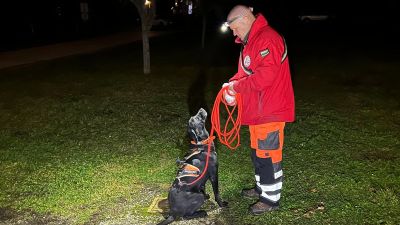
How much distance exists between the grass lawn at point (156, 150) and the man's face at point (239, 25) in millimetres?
1828

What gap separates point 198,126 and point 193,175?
18.2 inches

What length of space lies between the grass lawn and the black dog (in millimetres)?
351

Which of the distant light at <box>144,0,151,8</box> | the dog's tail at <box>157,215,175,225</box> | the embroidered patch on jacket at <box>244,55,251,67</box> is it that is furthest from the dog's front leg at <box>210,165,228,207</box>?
the distant light at <box>144,0,151,8</box>

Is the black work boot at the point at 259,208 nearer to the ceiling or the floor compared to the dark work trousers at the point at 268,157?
nearer to the floor

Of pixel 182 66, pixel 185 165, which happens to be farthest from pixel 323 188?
pixel 182 66

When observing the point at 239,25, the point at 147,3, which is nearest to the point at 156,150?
the point at 239,25

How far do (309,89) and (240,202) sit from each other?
7.02m

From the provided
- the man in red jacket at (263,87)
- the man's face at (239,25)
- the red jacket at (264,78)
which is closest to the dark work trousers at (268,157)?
the man in red jacket at (263,87)

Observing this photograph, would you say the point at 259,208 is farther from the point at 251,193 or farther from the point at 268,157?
the point at 268,157

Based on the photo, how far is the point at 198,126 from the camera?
12.8 feet

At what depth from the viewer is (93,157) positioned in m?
5.98

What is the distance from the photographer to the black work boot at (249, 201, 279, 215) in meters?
4.20

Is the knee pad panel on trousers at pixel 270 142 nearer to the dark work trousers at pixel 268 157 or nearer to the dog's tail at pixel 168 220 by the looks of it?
the dark work trousers at pixel 268 157

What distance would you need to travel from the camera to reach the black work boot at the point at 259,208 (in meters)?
4.20
